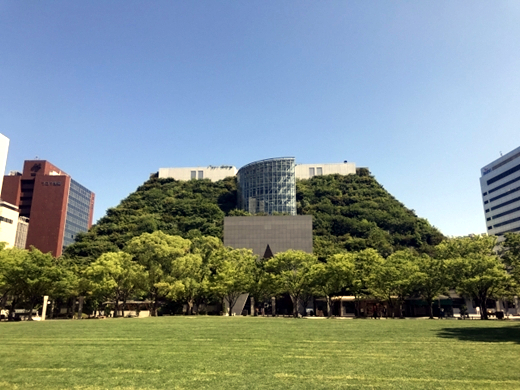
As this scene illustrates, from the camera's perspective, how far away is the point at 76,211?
376 ft

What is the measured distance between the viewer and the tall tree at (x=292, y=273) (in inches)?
1650

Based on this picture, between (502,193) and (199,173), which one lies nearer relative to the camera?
(502,193)

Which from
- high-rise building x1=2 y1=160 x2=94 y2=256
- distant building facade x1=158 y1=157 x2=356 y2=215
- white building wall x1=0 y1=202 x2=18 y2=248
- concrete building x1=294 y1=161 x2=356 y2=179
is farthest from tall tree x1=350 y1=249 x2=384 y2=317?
high-rise building x1=2 y1=160 x2=94 y2=256

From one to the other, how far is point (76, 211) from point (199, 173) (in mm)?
38913

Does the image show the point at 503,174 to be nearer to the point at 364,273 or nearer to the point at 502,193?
the point at 502,193

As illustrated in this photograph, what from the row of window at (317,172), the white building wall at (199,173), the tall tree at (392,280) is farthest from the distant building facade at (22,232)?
the tall tree at (392,280)

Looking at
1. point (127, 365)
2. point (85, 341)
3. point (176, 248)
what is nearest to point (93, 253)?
point (176, 248)

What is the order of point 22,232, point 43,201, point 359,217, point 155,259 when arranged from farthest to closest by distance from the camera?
point 43,201 < point 22,232 < point 359,217 < point 155,259

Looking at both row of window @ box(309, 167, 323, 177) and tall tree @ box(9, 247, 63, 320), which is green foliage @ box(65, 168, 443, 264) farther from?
tall tree @ box(9, 247, 63, 320)

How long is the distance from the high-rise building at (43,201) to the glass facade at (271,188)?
169 feet

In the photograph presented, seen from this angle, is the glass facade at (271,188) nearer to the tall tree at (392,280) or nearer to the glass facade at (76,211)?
the tall tree at (392,280)

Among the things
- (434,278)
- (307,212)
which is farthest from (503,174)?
(434,278)

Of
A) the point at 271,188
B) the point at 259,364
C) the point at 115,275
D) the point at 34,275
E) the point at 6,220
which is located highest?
the point at 271,188

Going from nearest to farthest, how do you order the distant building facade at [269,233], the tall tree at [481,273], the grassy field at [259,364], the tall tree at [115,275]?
the grassy field at [259,364], the tall tree at [481,273], the tall tree at [115,275], the distant building facade at [269,233]
